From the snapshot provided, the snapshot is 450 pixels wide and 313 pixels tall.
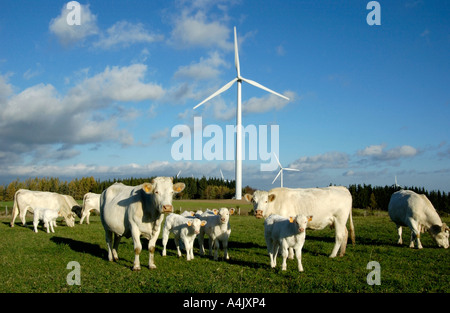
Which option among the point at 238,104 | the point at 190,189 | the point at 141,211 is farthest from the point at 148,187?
the point at 190,189

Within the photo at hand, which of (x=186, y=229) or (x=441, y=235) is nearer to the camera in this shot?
(x=186, y=229)

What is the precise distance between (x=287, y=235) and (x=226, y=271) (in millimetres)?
1927

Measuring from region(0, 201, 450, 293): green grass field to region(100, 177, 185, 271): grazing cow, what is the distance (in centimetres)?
88

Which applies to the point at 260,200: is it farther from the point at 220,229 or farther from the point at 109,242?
the point at 109,242

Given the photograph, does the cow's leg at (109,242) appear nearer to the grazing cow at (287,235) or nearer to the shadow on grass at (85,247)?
the shadow on grass at (85,247)

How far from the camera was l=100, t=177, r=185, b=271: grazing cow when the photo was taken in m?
8.88

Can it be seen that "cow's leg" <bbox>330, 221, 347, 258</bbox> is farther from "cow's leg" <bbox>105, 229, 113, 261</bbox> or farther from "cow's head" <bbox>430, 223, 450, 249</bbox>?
"cow's leg" <bbox>105, 229, 113, 261</bbox>

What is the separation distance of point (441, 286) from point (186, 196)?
322 feet

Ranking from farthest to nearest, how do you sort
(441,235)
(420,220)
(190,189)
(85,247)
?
(190,189)
(420,220)
(441,235)
(85,247)

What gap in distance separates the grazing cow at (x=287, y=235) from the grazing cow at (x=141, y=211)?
2.99m

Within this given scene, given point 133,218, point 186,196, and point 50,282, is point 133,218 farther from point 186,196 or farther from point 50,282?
point 186,196

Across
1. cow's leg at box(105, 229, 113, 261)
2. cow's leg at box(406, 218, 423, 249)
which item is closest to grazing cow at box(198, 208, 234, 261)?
cow's leg at box(105, 229, 113, 261)

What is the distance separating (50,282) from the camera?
25.6 feet

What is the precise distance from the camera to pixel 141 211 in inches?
371
